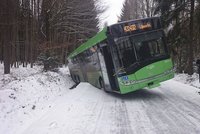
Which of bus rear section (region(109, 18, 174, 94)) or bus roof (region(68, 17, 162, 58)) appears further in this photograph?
bus roof (region(68, 17, 162, 58))

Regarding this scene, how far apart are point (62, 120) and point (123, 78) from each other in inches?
172

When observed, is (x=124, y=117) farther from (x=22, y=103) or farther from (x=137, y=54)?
(x=22, y=103)

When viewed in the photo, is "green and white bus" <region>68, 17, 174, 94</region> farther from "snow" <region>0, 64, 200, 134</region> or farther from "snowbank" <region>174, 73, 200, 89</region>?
"snowbank" <region>174, 73, 200, 89</region>

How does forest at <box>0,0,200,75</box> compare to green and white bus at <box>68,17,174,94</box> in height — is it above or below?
above

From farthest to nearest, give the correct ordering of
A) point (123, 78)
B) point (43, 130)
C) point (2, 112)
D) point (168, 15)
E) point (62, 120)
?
point (168, 15)
point (123, 78)
point (2, 112)
point (62, 120)
point (43, 130)

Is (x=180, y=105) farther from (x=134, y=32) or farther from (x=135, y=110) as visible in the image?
(x=134, y=32)

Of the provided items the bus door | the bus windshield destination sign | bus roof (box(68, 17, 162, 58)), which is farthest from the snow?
the bus windshield destination sign

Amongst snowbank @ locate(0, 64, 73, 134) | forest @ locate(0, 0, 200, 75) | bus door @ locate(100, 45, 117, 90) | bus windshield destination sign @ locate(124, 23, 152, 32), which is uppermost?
forest @ locate(0, 0, 200, 75)

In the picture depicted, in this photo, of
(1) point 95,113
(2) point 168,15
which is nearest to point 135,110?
(1) point 95,113

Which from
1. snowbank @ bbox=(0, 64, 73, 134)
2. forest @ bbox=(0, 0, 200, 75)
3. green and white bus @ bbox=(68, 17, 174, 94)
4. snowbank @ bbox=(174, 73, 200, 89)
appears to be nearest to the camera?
snowbank @ bbox=(0, 64, 73, 134)

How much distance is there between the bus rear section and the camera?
13156 mm

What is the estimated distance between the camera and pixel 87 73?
20609 millimetres

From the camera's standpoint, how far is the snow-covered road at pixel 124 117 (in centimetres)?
812

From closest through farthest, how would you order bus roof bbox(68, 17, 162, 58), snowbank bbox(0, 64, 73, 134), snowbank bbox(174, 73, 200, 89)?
snowbank bbox(0, 64, 73, 134) → bus roof bbox(68, 17, 162, 58) → snowbank bbox(174, 73, 200, 89)
